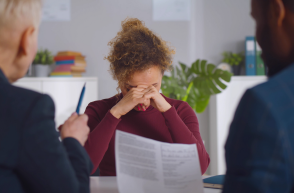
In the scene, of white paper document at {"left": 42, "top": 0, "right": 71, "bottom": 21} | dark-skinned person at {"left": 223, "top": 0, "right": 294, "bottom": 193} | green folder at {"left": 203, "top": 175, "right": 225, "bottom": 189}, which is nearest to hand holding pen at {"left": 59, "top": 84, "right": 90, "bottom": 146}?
dark-skinned person at {"left": 223, "top": 0, "right": 294, "bottom": 193}

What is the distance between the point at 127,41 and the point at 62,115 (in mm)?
1751

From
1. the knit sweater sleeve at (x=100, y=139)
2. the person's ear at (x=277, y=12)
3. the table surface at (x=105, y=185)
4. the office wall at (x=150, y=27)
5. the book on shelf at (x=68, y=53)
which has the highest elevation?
the office wall at (x=150, y=27)

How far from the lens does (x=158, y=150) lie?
742mm

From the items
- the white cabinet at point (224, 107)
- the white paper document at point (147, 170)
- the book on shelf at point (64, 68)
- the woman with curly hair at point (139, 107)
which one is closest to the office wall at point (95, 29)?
the book on shelf at point (64, 68)

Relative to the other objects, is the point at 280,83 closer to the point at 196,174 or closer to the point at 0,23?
the point at 196,174

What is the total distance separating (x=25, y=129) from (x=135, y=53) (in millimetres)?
823

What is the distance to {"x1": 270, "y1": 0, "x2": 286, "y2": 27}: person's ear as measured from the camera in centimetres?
48

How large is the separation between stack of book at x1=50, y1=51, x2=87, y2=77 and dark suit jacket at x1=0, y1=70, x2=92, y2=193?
241cm

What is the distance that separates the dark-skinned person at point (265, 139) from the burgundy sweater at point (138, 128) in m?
0.72

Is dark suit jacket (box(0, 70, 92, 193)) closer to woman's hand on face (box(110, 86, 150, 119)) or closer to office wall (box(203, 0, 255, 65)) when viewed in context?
woman's hand on face (box(110, 86, 150, 119))

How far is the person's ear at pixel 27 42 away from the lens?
568 mm

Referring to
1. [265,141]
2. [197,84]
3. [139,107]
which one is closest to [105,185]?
[139,107]

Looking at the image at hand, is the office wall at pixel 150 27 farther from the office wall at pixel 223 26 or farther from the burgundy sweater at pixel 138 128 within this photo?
the burgundy sweater at pixel 138 128

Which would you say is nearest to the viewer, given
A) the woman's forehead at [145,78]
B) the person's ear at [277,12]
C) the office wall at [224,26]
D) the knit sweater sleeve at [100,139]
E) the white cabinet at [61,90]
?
the person's ear at [277,12]
